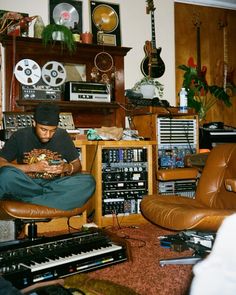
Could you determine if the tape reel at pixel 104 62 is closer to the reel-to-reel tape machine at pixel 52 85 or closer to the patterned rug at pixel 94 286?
the reel-to-reel tape machine at pixel 52 85

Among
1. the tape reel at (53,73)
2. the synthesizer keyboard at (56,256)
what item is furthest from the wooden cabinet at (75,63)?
the synthesizer keyboard at (56,256)

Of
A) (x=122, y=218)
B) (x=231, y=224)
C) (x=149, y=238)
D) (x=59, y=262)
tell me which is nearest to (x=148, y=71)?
(x=122, y=218)

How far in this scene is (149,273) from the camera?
2.26 m

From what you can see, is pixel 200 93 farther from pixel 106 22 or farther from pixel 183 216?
pixel 183 216

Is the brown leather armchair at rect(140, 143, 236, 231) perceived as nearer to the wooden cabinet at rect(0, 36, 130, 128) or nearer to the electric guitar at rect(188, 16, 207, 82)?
the wooden cabinet at rect(0, 36, 130, 128)

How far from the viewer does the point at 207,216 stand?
2.11 metres

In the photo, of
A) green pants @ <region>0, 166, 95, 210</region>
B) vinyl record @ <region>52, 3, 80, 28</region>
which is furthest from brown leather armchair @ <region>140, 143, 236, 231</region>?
vinyl record @ <region>52, 3, 80, 28</region>

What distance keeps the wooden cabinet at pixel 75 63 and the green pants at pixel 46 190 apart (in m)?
1.43

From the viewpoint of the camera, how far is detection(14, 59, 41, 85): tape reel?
379cm

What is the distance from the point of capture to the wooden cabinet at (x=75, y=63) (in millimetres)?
3836

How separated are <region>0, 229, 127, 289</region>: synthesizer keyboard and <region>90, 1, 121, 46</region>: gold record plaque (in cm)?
270

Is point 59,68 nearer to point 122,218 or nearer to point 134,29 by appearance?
point 134,29

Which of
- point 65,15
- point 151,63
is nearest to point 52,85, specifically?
point 65,15

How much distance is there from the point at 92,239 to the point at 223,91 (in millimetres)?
3227
